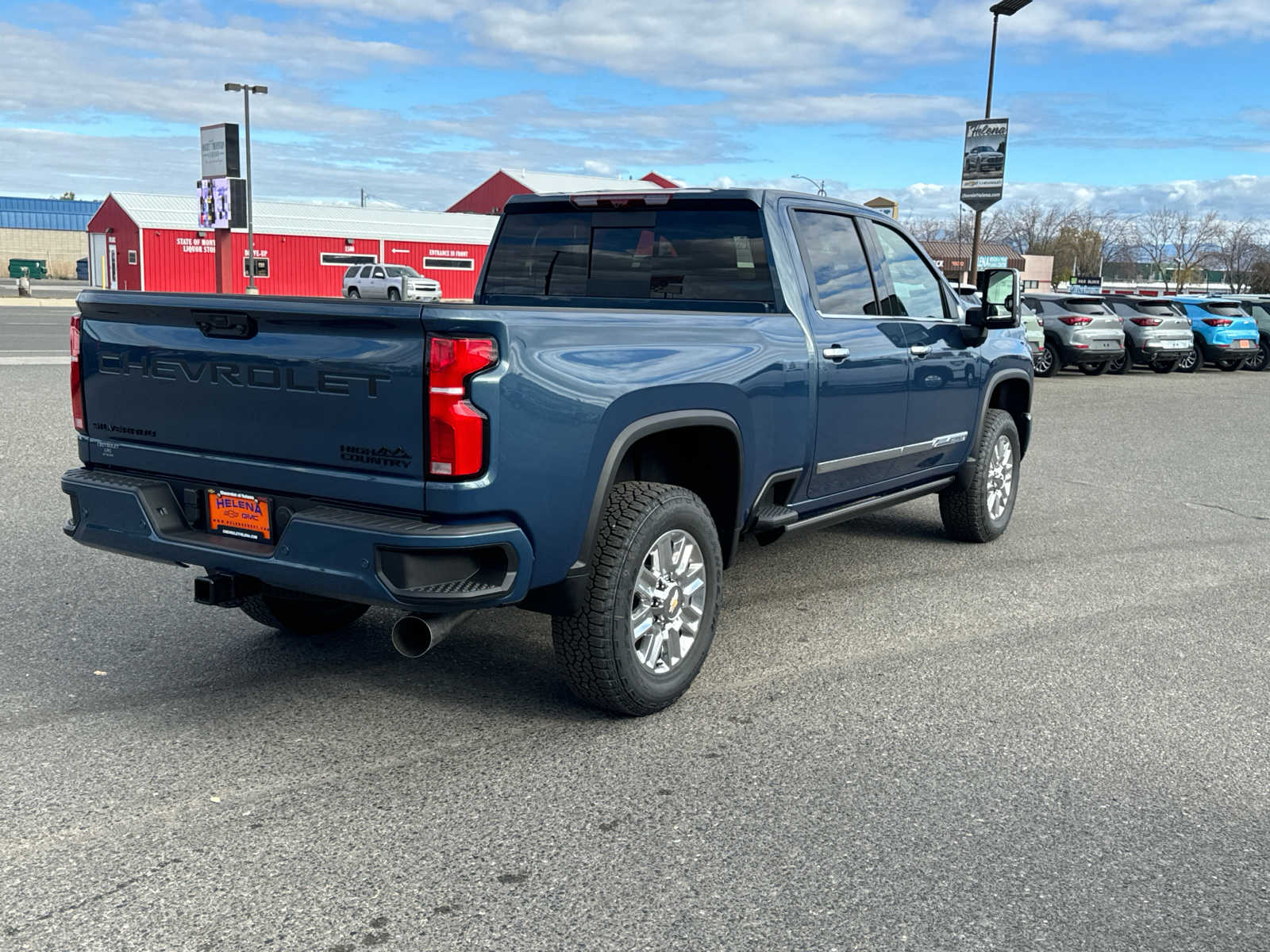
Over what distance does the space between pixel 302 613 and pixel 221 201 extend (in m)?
37.8

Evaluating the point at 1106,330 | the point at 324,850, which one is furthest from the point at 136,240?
the point at 324,850

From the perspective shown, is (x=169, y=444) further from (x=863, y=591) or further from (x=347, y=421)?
(x=863, y=591)

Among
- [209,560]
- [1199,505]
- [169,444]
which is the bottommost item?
[1199,505]

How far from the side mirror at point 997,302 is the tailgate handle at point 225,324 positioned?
3984mm

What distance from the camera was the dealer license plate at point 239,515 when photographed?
151 inches

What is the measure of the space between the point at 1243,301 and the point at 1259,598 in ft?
81.8

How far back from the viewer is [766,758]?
12.9 ft

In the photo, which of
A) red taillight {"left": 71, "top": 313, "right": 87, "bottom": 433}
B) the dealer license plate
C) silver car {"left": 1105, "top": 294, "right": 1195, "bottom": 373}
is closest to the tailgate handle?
the dealer license plate

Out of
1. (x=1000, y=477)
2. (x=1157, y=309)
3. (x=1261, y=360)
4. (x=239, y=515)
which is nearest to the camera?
(x=239, y=515)

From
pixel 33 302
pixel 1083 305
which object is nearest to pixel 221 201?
pixel 33 302

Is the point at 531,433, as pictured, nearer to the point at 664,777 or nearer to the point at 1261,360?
the point at 664,777

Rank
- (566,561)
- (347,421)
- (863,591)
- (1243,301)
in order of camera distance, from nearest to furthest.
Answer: (347,421) → (566,561) → (863,591) → (1243,301)

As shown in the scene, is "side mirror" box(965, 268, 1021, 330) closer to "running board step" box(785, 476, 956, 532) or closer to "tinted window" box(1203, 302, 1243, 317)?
"running board step" box(785, 476, 956, 532)

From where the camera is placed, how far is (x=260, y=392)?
378cm
